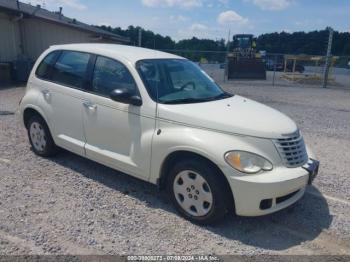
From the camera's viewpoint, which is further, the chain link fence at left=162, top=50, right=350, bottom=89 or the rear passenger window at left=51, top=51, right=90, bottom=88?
the chain link fence at left=162, top=50, right=350, bottom=89

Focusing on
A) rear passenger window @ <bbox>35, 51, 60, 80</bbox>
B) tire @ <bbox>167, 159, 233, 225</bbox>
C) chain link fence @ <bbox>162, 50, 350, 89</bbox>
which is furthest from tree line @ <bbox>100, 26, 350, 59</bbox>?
tire @ <bbox>167, 159, 233, 225</bbox>

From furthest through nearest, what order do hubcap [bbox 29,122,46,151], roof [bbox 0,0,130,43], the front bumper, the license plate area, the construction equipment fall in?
the construction equipment
roof [bbox 0,0,130,43]
hubcap [bbox 29,122,46,151]
the license plate area
the front bumper

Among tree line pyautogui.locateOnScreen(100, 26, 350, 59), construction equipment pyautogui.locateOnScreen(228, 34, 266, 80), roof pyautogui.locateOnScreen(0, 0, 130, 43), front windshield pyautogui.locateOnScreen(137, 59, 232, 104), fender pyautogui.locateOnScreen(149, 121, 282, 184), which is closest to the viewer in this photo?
fender pyautogui.locateOnScreen(149, 121, 282, 184)

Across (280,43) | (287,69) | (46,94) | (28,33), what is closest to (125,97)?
(46,94)

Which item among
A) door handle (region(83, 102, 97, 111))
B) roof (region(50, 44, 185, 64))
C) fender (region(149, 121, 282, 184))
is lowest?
fender (region(149, 121, 282, 184))

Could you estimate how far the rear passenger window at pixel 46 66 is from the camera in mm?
4986

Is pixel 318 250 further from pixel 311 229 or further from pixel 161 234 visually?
pixel 161 234

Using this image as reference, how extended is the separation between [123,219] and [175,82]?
180cm

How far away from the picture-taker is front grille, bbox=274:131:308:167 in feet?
11.1

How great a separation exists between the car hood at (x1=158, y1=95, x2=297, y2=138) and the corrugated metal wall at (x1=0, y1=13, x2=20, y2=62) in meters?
14.6

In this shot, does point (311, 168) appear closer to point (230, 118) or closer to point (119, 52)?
point (230, 118)

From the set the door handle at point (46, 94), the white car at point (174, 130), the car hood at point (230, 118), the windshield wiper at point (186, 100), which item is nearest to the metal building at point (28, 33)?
the door handle at point (46, 94)

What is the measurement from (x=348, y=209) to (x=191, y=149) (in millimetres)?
2219

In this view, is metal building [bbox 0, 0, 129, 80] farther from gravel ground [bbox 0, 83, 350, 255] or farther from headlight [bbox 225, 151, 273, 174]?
headlight [bbox 225, 151, 273, 174]
